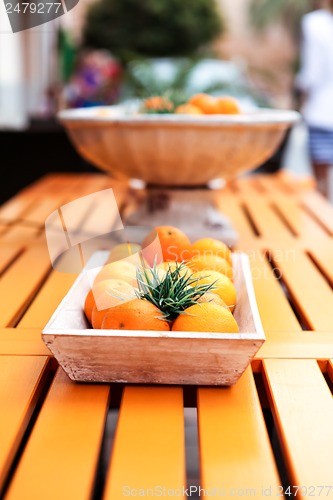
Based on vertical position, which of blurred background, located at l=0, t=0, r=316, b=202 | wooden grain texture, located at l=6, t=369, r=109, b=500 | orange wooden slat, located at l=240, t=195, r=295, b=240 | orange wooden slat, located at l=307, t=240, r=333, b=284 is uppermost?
blurred background, located at l=0, t=0, r=316, b=202

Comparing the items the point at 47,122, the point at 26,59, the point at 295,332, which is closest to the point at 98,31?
the point at 26,59

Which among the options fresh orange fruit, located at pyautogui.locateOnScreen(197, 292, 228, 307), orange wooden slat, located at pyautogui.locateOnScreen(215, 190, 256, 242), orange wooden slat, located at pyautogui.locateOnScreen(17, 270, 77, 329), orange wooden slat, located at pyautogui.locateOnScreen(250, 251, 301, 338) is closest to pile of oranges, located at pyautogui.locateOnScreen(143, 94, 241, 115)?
orange wooden slat, located at pyautogui.locateOnScreen(215, 190, 256, 242)

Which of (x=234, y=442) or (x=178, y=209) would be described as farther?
(x=178, y=209)

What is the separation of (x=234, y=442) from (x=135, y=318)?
7.2 inches

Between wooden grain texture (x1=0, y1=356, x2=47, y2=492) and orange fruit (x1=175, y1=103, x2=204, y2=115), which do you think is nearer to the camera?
wooden grain texture (x1=0, y1=356, x2=47, y2=492)

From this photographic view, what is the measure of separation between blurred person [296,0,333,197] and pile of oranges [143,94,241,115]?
4.80 feet

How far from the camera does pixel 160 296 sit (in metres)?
0.74

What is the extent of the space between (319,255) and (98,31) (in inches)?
374

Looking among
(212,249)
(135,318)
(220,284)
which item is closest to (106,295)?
(135,318)

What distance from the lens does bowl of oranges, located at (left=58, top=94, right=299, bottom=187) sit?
1343 millimetres

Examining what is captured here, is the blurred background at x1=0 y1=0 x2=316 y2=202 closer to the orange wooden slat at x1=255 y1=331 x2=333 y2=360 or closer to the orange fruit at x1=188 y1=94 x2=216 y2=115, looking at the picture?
the orange fruit at x1=188 y1=94 x2=216 y2=115

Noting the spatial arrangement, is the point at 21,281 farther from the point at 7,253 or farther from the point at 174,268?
the point at 174,268

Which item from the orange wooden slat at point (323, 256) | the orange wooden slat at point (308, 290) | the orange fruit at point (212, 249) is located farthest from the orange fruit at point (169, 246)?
the orange wooden slat at point (323, 256)

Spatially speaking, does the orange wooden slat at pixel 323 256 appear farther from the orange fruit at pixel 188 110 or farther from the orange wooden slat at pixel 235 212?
the orange fruit at pixel 188 110
